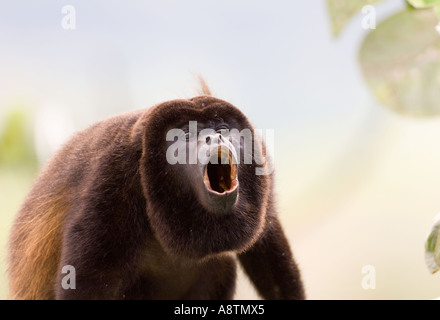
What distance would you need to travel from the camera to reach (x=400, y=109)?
54.2 inches

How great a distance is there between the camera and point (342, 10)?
138 cm

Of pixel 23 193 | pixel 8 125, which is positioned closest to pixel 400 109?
pixel 23 193

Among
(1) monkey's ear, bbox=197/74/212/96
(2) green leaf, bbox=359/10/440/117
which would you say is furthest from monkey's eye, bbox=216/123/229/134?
(2) green leaf, bbox=359/10/440/117

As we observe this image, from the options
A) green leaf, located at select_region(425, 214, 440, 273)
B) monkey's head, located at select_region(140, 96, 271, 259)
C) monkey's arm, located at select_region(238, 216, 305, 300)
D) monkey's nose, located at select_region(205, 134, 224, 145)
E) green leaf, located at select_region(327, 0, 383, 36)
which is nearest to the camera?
green leaf, located at select_region(425, 214, 440, 273)

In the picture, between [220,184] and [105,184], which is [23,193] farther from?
[220,184]

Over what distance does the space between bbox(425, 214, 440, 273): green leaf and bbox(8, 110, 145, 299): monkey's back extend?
860 millimetres

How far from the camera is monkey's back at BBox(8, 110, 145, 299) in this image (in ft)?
5.91

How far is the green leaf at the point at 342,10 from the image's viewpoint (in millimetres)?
1358

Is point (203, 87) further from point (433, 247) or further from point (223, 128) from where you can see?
point (433, 247)

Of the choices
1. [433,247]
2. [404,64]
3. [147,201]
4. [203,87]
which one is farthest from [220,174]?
[433,247]

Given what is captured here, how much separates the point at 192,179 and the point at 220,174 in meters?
0.08

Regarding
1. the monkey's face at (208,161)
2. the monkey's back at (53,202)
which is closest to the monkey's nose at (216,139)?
the monkey's face at (208,161)

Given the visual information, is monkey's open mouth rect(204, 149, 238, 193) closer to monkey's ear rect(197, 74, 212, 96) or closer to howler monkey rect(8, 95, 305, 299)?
howler monkey rect(8, 95, 305, 299)
